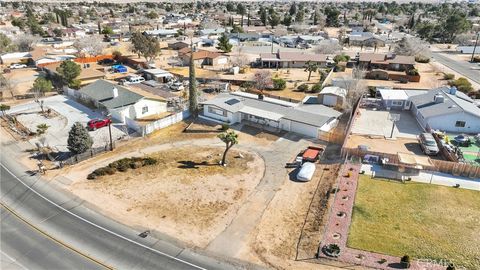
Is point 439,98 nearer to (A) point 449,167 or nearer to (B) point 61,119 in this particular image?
(A) point 449,167

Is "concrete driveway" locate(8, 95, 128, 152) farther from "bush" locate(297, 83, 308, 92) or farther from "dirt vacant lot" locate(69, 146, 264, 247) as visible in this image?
"bush" locate(297, 83, 308, 92)

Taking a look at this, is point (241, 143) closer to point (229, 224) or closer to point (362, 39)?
point (229, 224)

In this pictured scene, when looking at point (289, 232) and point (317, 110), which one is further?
point (317, 110)

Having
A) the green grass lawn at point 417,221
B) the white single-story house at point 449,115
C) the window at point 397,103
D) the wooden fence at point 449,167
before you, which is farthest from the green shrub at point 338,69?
the green grass lawn at point 417,221

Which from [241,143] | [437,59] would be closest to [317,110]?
[241,143]

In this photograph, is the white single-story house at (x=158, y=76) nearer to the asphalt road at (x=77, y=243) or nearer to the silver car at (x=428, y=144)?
the asphalt road at (x=77, y=243)

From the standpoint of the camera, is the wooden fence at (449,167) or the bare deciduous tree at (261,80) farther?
the bare deciduous tree at (261,80)
